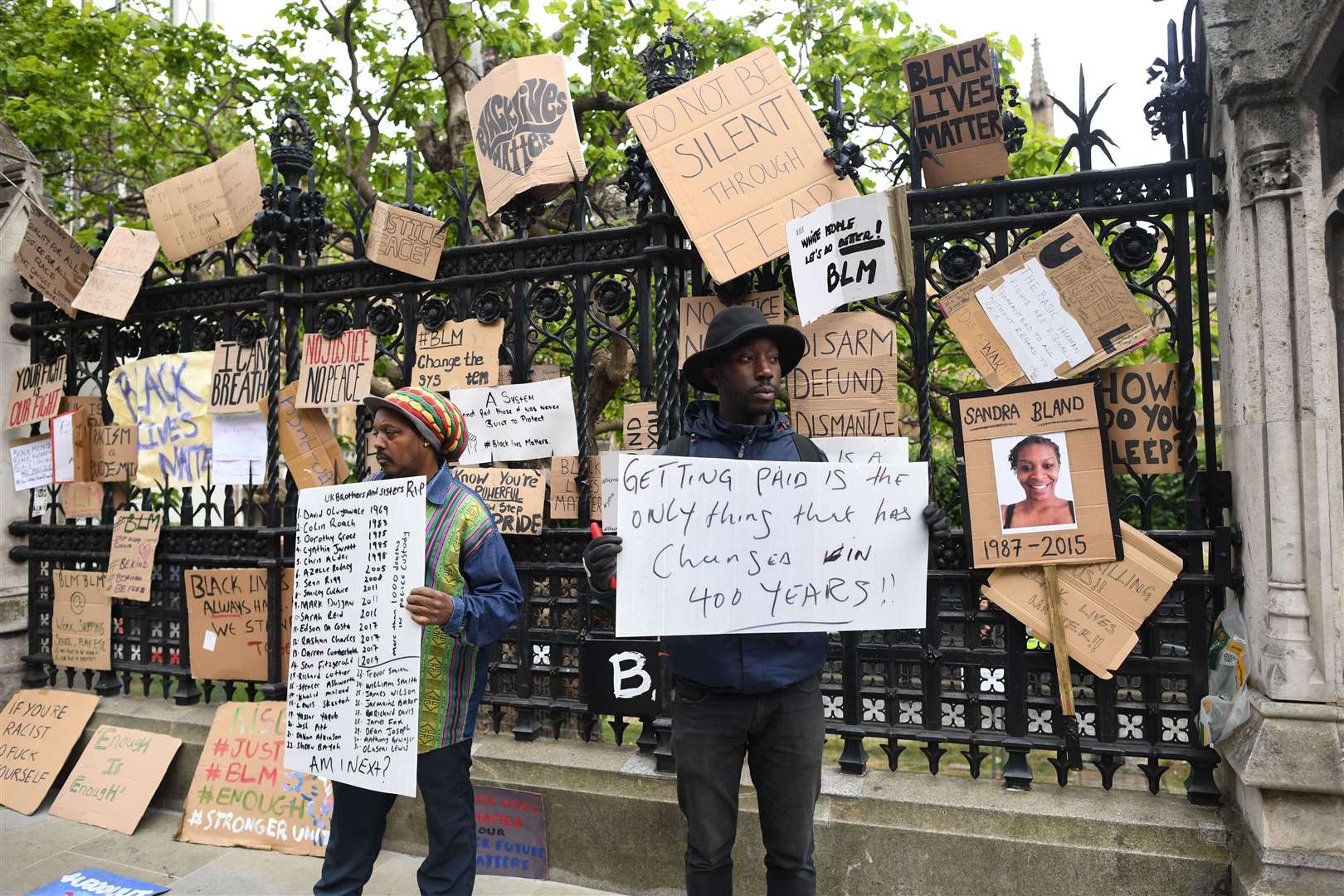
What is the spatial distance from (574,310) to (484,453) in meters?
0.85

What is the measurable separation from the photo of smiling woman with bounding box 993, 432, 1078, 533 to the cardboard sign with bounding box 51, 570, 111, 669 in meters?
5.26

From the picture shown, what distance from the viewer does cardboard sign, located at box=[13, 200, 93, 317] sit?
5.62 metres

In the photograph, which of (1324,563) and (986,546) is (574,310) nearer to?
(986,546)

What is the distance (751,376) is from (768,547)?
56 centimetres

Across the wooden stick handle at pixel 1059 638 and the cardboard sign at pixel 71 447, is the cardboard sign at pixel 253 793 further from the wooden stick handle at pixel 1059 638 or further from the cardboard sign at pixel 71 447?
the wooden stick handle at pixel 1059 638

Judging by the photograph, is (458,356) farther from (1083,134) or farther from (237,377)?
(1083,134)

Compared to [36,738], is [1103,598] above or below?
above

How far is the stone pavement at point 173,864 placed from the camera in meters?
4.14

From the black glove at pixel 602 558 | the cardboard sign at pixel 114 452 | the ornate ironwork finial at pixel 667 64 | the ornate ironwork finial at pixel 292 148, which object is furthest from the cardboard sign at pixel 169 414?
the black glove at pixel 602 558

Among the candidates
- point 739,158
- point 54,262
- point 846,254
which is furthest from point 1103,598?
point 54,262

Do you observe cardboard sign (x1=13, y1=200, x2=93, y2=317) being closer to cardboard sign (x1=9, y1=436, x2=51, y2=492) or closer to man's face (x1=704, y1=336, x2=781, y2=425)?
cardboard sign (x1=9, y1=436, x2=51, y2=492)

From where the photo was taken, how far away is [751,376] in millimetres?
2879

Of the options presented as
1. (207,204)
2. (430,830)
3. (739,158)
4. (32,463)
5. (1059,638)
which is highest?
(207,204)

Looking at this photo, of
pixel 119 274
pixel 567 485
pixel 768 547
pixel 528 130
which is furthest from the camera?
pixel 119 274
